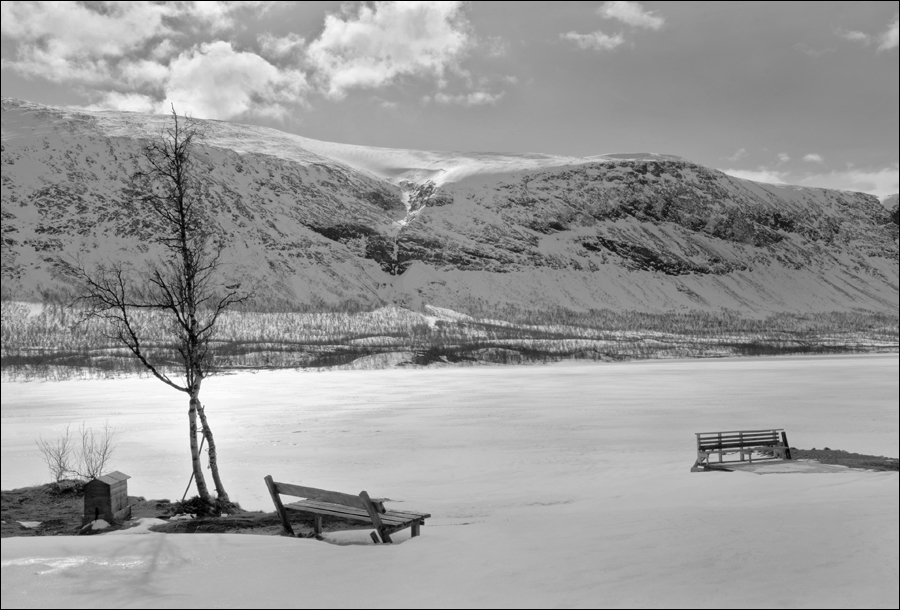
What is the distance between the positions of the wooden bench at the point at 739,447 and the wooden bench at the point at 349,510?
899 cm

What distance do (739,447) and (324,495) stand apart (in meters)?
11.9

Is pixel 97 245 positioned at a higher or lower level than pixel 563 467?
higher

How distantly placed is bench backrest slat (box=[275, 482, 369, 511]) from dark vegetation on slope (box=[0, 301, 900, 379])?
3740 centimetres

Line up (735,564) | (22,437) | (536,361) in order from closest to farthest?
(735,564), (22,437), (536,361)

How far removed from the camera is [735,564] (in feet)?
26.1

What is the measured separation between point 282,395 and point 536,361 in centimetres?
4868

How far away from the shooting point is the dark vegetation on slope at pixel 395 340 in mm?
81188

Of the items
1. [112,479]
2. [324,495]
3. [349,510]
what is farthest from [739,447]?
[112,479]

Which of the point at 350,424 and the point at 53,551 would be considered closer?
the point at 53,551

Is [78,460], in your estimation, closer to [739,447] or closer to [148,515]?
[148,515]

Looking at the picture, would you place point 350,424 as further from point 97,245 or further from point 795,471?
point 97,245

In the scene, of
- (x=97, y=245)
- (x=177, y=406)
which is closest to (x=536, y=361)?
(x=177, y=406)

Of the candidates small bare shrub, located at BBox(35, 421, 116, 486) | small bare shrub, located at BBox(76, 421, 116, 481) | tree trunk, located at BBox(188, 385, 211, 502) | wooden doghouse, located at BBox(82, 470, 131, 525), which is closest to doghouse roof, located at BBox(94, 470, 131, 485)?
wooden doghouse, located at BBox(82, 470, 131, 525)

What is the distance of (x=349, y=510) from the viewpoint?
1158cm
